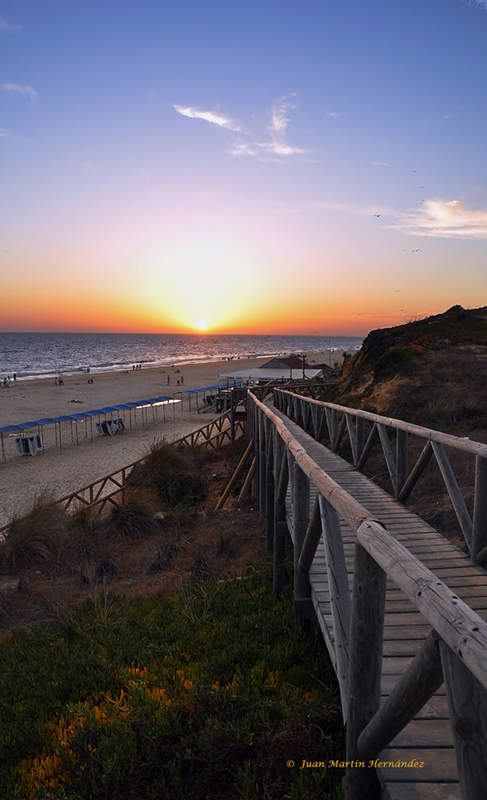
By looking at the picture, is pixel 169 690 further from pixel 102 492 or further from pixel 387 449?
pixel 102 492

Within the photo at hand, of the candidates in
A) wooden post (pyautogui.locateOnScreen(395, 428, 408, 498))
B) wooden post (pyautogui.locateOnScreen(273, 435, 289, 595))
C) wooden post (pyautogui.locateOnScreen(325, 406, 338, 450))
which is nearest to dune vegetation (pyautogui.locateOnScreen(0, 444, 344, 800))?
wooden post (pyautogui.locateOnScreen(273, 435, 289, 595))

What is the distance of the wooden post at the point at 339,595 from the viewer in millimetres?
2279

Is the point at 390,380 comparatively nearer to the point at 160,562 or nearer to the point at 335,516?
the point at 160,562

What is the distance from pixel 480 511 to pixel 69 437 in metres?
23.8

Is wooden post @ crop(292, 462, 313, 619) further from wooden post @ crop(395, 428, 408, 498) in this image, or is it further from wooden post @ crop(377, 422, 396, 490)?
wooden post @ crop(377, 422, 396, 490)

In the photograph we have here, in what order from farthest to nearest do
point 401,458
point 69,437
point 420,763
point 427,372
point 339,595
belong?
point 69,437 < point 427,372 < point 401,458 < point 339,595 < point 420,763

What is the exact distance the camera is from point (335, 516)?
247cm

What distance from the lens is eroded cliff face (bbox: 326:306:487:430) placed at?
1004cm

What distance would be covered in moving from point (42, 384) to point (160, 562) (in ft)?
157

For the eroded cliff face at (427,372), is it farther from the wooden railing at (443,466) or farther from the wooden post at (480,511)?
the wooden post at (480,511)

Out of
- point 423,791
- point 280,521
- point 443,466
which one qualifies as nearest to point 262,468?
point 280,521

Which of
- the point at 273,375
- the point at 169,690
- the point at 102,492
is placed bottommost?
the point at 102,492

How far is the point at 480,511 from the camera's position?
12.0ft

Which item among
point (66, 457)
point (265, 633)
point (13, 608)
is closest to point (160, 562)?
point (13, 608)
